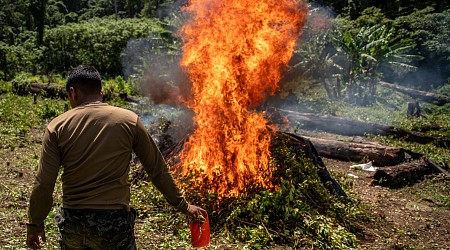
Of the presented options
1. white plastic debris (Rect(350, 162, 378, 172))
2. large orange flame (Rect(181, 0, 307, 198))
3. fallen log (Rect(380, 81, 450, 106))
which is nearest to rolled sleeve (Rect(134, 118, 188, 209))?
large orange flame (Rect(181, 0, 307, 198))

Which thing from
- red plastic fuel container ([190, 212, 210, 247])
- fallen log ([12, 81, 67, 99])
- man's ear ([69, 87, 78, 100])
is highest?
man's ear ([69, 87, 78, 100])

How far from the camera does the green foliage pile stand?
6.04m

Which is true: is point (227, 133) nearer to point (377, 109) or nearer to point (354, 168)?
point (354, 168)

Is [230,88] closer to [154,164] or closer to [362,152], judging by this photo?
[154,164]

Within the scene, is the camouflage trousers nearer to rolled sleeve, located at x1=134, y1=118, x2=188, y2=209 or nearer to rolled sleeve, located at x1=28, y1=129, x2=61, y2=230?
rolled sleeve, located at x1=28, y1=129, x2=61, y2=230

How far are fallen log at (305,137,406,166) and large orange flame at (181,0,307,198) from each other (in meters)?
5.42

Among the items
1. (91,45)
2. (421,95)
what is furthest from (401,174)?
(91,45)

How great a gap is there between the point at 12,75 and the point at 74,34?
6842 millimetres

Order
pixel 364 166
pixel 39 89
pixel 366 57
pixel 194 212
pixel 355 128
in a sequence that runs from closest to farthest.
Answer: pixel 194 212 < pixel 364 166 < pixel 355 128 < pixel 39 89 < pixel 366 57

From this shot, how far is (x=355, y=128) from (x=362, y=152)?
481cm

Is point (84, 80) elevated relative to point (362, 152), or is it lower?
elevated

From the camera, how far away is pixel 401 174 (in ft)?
33.1

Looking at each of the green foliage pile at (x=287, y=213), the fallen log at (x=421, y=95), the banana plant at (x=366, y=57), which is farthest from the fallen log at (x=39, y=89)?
the fallen log at (x=421, y=95)

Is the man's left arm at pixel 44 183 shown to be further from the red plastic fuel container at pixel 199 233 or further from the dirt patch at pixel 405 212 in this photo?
the dirt patch at pixel 405 212
